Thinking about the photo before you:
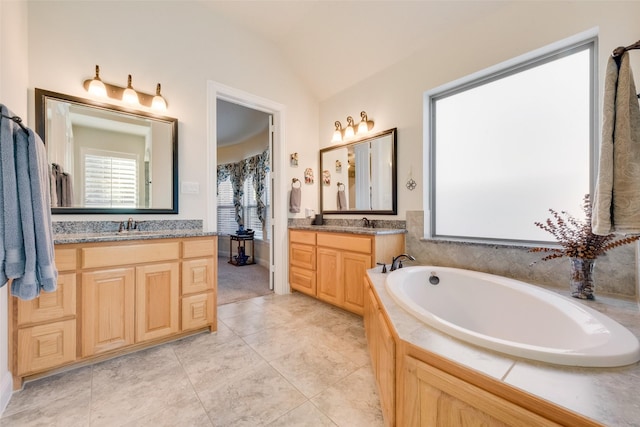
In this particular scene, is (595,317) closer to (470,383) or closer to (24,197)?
(470,383)

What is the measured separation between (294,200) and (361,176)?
0.89m

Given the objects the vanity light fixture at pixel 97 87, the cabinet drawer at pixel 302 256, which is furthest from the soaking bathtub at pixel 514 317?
the vanity light fixture at pixel 97 87

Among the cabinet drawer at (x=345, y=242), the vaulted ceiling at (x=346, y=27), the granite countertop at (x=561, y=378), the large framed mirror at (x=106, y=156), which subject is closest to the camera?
the granite countertop at (x=561, y=378)

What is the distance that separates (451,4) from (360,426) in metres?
3.05

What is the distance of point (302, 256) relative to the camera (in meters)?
3.11

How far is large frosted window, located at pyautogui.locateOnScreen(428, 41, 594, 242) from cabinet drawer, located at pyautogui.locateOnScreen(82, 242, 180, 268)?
2.42m

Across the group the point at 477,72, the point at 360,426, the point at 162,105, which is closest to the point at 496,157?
the point at 477,72

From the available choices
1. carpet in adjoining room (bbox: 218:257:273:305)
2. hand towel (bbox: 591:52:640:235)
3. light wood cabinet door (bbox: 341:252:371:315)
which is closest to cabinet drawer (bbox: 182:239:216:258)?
carpet in adjoining room (bbox: 218:257:273:305)

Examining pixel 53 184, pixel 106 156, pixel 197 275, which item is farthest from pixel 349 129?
pixel 53 184

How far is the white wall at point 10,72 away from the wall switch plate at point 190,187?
3.57 ft

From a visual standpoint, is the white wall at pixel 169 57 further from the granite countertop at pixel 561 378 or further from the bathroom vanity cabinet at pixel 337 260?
the granite countertop at pixel 561 378

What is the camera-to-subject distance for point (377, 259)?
2.38m

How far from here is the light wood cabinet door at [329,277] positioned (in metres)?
2.65

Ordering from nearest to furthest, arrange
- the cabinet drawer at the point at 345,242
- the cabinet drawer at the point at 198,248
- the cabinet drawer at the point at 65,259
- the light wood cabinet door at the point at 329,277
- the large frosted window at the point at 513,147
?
the cabinet drawer at the point at 65,259 → the large frosted window at the point at 513,147 → the cabinet drawer at the point at 198,248 → the cabinet drawer at the point at 345,242 → the light wood cabinet door at the point at 329,277
